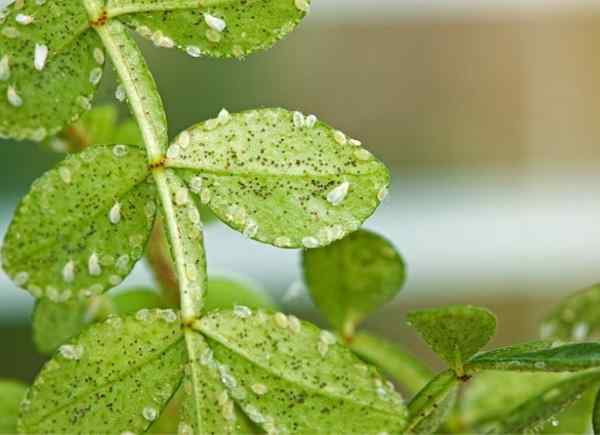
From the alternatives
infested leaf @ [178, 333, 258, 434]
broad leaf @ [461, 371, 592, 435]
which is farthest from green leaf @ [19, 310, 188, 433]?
broad leaf @ [461, 371, 592, 435]

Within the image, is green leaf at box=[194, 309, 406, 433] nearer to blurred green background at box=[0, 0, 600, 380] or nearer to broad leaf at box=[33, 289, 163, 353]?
broad leaf at box=[33, 289, 163, 353]

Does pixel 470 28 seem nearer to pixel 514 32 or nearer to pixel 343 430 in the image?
pixel 514 32

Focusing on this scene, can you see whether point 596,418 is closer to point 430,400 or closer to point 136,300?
point 430,400

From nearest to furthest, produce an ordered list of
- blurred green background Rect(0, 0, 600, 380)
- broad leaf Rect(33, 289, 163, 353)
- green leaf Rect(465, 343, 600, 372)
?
green leaf Rect(465, 343, 600, 372) < broad leaf Rect(33, 289, 163, 353) < blurred green background Rect(0, 0, 600, 380)

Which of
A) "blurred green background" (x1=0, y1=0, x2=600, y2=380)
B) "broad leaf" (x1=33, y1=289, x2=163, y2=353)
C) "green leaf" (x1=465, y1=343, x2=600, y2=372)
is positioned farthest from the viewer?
"blurred green background" (x1=0, y1=0, x2=600, y2=380)

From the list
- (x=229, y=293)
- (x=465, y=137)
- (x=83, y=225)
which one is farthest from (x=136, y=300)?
(x=465, y=137)

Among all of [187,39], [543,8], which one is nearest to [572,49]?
[543,8]

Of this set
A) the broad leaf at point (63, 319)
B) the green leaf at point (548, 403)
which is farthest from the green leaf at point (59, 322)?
the green leaf at point (548, 403)

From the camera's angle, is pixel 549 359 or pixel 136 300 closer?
pixel 549 359
